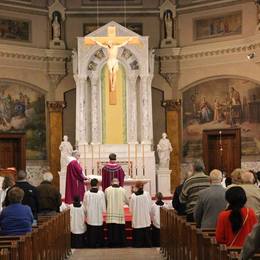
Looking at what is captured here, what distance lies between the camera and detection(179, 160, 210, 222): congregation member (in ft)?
29.5

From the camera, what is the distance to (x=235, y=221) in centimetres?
622

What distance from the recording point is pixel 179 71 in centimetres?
2230

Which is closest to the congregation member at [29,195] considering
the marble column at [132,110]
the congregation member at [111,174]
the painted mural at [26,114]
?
the congregation member at [111,174]

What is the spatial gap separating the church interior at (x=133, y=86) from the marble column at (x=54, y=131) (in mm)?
33

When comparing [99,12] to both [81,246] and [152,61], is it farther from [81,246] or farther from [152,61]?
[81,246]

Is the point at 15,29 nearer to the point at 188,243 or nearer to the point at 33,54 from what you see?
the point at 33,54

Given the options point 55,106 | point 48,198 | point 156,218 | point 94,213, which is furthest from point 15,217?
point 55,106

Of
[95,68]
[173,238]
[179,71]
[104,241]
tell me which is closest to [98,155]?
[95,68]

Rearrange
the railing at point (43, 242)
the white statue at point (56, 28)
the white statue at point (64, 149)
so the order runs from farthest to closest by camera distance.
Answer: the white statue at point (56, 28), the white statue at point (64, 149), the railing at point (43, 242)

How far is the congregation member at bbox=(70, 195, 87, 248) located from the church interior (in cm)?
629

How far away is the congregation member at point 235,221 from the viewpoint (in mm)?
6160

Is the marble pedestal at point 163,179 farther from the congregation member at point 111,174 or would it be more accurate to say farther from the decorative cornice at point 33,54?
the decorative cornice at point 33,54

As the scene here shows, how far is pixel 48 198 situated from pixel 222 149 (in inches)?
447

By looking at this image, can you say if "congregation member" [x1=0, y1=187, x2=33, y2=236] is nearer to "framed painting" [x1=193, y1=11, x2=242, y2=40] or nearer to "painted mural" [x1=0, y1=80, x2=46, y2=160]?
"painted mural" [x1=0, y1=80, x2=46, y2=160]
